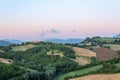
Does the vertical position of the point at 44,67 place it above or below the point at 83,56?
below

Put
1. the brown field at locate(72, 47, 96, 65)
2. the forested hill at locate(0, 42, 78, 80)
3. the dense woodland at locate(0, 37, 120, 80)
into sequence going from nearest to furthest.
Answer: the dense woodland at locate(0, 37, 120, 80) < the forested hill at locate(0, 42, 78, 80) < the brown field at locate(72, 47, 96, 65)

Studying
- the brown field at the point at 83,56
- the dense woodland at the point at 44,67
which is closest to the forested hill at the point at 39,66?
the dense woodland at the point at 44,67

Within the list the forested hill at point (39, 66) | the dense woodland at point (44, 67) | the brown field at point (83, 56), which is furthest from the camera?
the brown field at point (83, 56)

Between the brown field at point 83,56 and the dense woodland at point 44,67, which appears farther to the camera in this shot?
the brown field at point 83,56

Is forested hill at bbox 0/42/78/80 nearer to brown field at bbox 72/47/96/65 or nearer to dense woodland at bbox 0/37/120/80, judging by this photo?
dense woodland at bbox 0/37/120/80

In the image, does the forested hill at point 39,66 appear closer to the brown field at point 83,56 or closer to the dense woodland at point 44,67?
the dense woodland at point 44,67

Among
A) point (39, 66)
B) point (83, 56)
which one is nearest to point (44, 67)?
point (39, 66)

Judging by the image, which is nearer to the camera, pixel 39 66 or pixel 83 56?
pixel 39 66

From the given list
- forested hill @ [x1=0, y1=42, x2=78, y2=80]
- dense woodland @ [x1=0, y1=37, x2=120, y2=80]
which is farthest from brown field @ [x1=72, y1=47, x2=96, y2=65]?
forested hill @ [x1=0, y1=42, x2=78, y2=80]

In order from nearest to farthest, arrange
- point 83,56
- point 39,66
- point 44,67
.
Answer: point 44,67 < point 39,66 < point 83,56

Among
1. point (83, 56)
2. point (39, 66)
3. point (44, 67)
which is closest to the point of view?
point (44, 67)

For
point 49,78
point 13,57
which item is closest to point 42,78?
point 49,78

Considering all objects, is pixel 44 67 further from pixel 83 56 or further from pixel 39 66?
pixel 83 56
